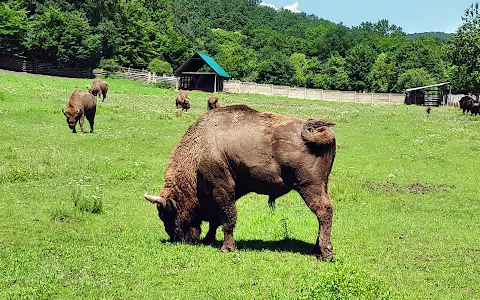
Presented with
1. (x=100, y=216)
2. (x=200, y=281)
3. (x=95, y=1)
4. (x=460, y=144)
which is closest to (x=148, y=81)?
(x=95, y=1)

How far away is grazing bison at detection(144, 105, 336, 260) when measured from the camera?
9242 millimetres

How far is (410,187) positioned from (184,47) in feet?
286

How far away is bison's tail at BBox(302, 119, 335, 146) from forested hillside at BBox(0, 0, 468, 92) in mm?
60042

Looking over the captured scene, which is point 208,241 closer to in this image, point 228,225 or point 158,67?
point 228,225

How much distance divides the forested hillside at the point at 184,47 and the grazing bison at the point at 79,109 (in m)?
48.2

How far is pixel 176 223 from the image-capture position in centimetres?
1027

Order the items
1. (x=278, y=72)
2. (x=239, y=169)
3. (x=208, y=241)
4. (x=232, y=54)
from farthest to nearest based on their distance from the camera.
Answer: (x=232, y=54)
(x=278, y=72)
(x=208, y=241)
(x=239, y=169)

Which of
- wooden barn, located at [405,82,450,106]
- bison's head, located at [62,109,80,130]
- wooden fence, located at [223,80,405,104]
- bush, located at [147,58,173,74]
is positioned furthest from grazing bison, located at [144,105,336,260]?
bush, located at [147,58,173,74]

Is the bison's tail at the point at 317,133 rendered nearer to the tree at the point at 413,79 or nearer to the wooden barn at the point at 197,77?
the wooden barn at the point at 197,77

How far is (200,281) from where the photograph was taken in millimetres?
7926

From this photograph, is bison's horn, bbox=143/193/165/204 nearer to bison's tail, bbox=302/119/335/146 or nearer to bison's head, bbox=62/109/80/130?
bison's tail, bbox=302/119/335/146

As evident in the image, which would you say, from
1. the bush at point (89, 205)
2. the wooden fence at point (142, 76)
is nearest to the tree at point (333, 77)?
the wooden fence at point (142, 76)

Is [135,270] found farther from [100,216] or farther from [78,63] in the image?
[78,63]

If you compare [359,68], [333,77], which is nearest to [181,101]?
[359,68]
